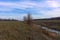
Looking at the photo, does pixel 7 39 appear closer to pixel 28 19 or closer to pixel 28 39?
pixel 28 39

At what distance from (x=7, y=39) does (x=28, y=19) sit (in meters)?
55.5

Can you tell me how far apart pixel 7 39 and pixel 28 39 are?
2.82m

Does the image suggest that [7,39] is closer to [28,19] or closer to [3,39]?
[3,39]

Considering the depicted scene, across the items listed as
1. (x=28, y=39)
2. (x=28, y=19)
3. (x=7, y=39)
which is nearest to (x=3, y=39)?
(x=7, y=39)

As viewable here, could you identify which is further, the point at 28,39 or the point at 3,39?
the point at 28,39

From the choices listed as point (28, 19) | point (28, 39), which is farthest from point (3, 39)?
point (28, 19)

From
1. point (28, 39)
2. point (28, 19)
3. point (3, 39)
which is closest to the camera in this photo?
point (3, 39)

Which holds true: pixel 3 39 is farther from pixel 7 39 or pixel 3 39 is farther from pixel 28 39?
pixel 28 39

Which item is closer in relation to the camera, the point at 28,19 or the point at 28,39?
the point at 28,39

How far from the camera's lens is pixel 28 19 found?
69125 millimetres

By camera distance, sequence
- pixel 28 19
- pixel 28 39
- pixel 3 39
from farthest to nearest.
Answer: pixel 28 19 < pixel 28 39 < pixel 3 39

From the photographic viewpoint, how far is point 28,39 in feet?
52.4

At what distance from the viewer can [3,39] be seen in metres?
13.3

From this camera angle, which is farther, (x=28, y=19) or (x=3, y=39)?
(x=28, y=19)
